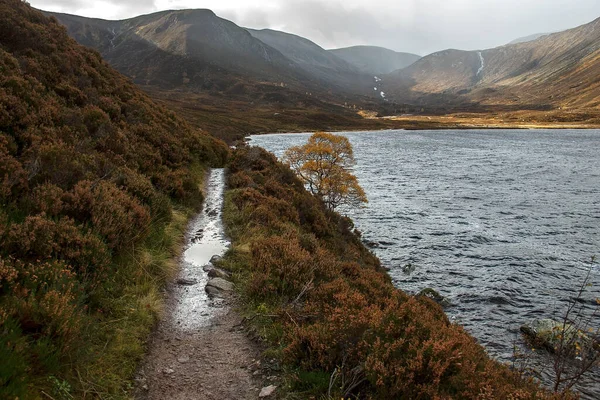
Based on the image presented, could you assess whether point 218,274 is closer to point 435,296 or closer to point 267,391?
point 267,391

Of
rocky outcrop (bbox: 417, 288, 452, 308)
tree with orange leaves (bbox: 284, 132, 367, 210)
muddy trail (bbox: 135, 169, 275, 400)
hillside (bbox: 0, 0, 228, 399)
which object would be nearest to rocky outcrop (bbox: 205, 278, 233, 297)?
muddy trail (bbox: 135, 169, 275, 400)

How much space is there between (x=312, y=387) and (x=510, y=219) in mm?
32295

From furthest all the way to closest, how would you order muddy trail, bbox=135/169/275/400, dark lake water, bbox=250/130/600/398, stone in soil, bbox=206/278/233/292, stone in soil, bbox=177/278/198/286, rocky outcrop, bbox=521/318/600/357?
dark lake water, bbox=250/130/600/398 → rocky outcrop, bbox=521/318/600/357 → stone in soil, bbox=177/278/198/286 → stone in soil, bbox=206/278/233/292 → muddy trail, bbox=135/169/275/400

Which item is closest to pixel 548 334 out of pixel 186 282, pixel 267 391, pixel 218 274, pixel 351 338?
pixel 351 338

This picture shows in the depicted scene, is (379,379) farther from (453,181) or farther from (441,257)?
(453,181)

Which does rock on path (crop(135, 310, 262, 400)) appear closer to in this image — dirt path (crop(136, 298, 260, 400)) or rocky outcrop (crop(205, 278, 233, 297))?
dirt path (crop(136, 298, 260, 400))

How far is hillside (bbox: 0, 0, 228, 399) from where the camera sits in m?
4.49

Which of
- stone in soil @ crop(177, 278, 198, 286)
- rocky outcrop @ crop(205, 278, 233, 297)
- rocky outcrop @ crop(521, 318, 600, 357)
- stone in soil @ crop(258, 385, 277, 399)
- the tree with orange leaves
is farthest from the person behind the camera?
the tree with orange leaves

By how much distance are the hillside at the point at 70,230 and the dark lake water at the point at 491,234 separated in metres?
13.3

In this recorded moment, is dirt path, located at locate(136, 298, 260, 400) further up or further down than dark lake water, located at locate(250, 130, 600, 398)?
further up

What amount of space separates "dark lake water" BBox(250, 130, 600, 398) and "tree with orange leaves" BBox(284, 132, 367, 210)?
96.1 inches

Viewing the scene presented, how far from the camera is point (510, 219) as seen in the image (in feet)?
105

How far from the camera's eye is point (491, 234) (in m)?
28.3

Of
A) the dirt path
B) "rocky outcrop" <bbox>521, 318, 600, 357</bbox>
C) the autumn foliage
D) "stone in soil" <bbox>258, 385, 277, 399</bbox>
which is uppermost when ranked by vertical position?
the autumn foliage
